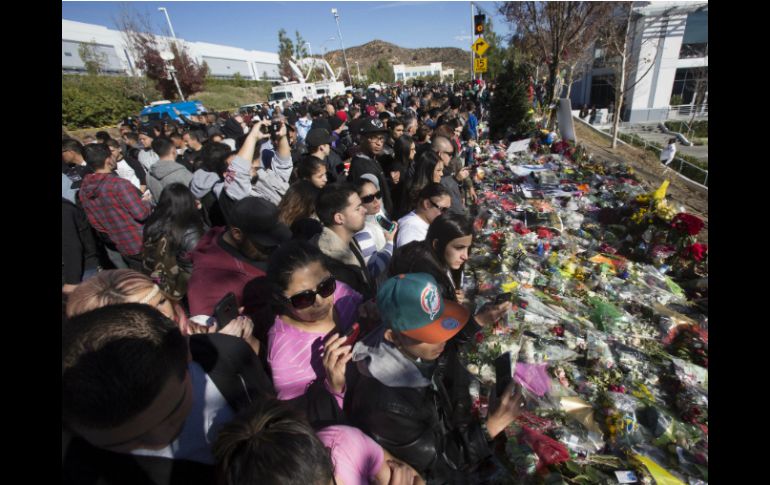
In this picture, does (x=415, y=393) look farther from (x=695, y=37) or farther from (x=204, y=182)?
(x=695, y=37)

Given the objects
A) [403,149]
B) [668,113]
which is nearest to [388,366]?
[403,149]

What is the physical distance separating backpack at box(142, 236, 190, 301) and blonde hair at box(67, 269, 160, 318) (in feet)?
2.63

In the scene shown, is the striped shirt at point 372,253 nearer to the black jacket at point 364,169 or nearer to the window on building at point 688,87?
the black jacket at point 364,169

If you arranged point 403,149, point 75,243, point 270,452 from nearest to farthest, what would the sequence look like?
point 270,452
point 75,243
point 403,149

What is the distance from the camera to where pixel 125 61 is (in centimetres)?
3812

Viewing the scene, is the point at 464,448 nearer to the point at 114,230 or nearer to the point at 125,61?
the point at 114,230

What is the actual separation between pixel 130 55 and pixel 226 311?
47.6 metres

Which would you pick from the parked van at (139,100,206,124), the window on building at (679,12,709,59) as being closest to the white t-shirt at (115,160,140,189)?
the parked van at (139,100,206,124)

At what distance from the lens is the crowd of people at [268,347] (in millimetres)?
947

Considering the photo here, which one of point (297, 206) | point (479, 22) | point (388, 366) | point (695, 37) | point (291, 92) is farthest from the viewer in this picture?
point (291, 92)

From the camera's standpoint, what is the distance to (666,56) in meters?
23.3

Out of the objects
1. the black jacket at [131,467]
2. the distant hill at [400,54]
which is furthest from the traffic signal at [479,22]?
the distant hill at [400,54]

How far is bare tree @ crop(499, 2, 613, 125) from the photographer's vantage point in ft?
42.2
